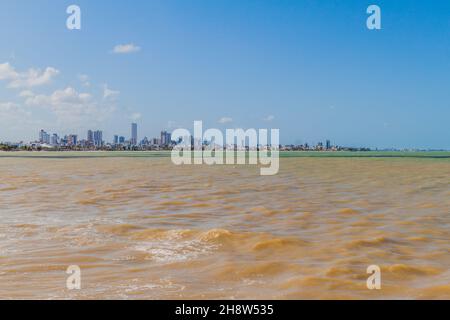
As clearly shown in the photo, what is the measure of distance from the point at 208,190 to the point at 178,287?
11.1 m

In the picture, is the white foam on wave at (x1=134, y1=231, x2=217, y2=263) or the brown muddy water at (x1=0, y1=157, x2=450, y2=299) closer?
the brown muddy water at (x1=0, y1=157, x2=450, y2=299)

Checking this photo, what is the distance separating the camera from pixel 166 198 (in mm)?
13523

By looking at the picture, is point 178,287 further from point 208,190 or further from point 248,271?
point 208,190

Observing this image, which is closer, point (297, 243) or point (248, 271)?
point (248, 271)

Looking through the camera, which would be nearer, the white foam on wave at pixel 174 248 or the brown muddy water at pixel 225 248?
the brown muddy water at pixel 225 248

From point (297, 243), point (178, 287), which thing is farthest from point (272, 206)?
point (178, 287)
